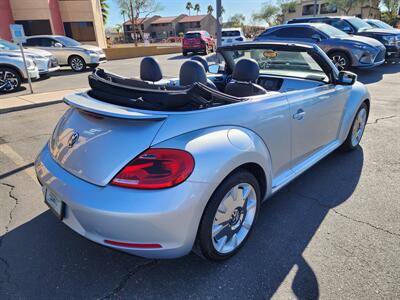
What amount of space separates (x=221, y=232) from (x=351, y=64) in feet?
32.5

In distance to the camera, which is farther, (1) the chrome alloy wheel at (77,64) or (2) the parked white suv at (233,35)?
(2) the parked white suv at (233,35)

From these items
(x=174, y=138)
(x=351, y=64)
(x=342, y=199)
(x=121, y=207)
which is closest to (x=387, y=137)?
(x=342, y=199)

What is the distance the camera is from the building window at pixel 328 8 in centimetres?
5069

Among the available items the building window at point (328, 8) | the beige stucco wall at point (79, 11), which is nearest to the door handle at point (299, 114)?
the beige stucco wall at point (79, 11)

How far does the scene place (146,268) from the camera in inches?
86.2

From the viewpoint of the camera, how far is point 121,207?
5.51ft

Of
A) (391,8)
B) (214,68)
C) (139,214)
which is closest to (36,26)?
Answer: (214,68)

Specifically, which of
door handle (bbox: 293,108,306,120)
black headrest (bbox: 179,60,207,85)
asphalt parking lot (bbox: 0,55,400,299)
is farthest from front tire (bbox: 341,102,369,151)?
black headrest (bbox: 179,60,207,85)

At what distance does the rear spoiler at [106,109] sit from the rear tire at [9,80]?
8153mm

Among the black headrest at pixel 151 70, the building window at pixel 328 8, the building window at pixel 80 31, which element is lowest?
the black headrest at pixel 151 70

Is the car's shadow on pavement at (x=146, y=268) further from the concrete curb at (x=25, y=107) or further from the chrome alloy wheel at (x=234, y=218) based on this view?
the concrete curb at (x=25, y=107)

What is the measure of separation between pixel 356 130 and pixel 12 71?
9310 mm

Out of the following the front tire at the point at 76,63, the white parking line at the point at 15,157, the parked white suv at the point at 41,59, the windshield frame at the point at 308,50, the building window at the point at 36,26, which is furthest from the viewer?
the building window at the point at 36,26

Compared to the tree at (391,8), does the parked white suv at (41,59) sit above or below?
below
